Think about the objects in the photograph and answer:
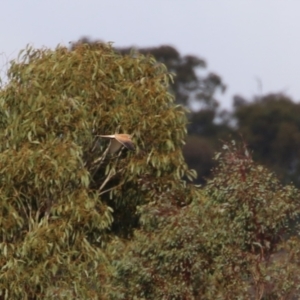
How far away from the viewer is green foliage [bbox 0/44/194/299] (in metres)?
11.6

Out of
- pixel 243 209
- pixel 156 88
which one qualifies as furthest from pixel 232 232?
pixel 156 88

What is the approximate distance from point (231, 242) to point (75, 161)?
241 cm

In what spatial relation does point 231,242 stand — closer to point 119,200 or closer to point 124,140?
point 124,140

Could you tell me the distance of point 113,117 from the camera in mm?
12438

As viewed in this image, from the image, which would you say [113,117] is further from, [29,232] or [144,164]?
Answer: [29,232]

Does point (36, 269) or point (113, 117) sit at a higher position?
point (113, 117)

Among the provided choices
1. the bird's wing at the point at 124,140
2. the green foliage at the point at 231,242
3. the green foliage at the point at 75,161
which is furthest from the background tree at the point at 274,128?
the green foliage at the point at 231,242

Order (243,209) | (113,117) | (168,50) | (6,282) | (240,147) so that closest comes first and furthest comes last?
(243,209) → (240,147) → (6,282) → (113,117) → (168,50)

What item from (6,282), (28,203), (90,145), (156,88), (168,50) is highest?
(168,50)

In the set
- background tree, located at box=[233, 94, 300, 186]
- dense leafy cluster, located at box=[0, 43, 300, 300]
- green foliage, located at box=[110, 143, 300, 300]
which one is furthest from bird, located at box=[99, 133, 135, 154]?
background tree, located at box=[233, 94, 300, 186]

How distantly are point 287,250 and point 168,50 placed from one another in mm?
18945

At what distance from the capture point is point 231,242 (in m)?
9.96

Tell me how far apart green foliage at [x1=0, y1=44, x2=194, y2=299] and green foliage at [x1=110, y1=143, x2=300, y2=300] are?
1061 mm

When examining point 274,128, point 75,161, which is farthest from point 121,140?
point 274,128
